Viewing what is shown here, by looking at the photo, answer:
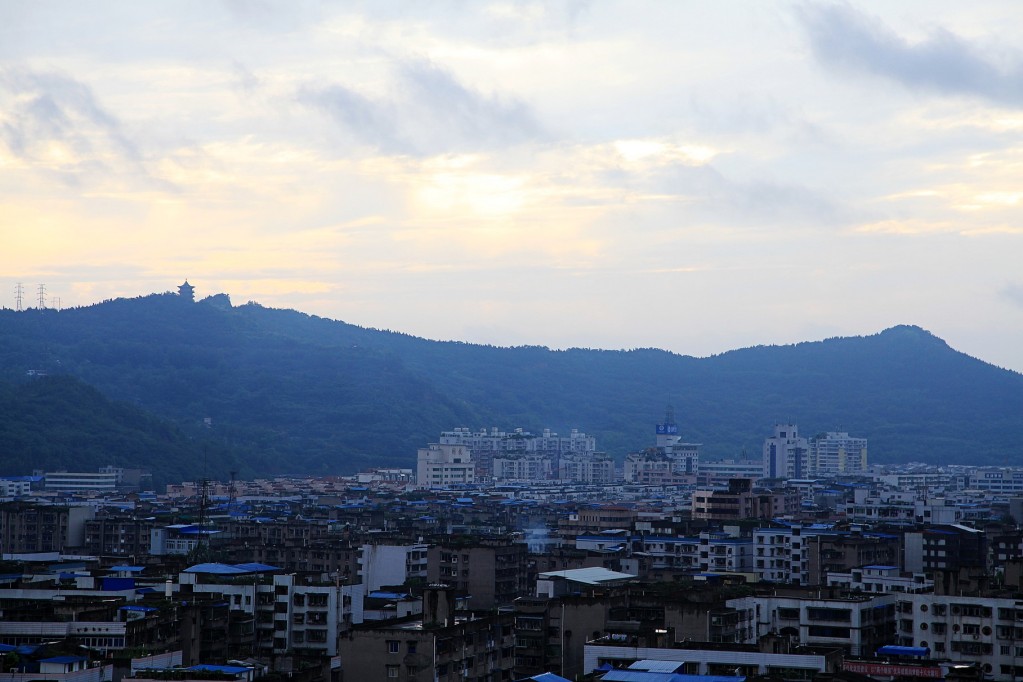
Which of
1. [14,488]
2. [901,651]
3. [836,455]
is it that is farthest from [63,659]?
[836,455]

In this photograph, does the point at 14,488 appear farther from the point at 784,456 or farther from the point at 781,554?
the point at 784,456

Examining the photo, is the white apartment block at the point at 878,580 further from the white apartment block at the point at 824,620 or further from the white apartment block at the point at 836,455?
the white apartment block at the point at 836,455

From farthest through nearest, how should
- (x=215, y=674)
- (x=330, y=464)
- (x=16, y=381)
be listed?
(x=16, y=381), (x=330, y=464), (x=215, y=674)

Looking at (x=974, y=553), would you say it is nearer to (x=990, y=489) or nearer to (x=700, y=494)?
(x=700, y=494)

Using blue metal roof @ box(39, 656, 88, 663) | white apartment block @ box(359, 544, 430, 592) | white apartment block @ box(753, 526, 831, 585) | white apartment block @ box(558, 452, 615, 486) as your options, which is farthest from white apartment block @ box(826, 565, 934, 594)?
white apartment block @ box(558, 452, 615, 486)

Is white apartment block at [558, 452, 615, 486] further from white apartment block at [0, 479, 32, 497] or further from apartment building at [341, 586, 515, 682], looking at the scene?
apartment building at [341, 586, 515, 682]


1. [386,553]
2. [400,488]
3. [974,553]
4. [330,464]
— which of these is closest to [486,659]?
[386,553]

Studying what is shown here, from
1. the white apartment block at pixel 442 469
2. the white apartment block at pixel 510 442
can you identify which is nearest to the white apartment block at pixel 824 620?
the white apartment block at pixel 442 469
